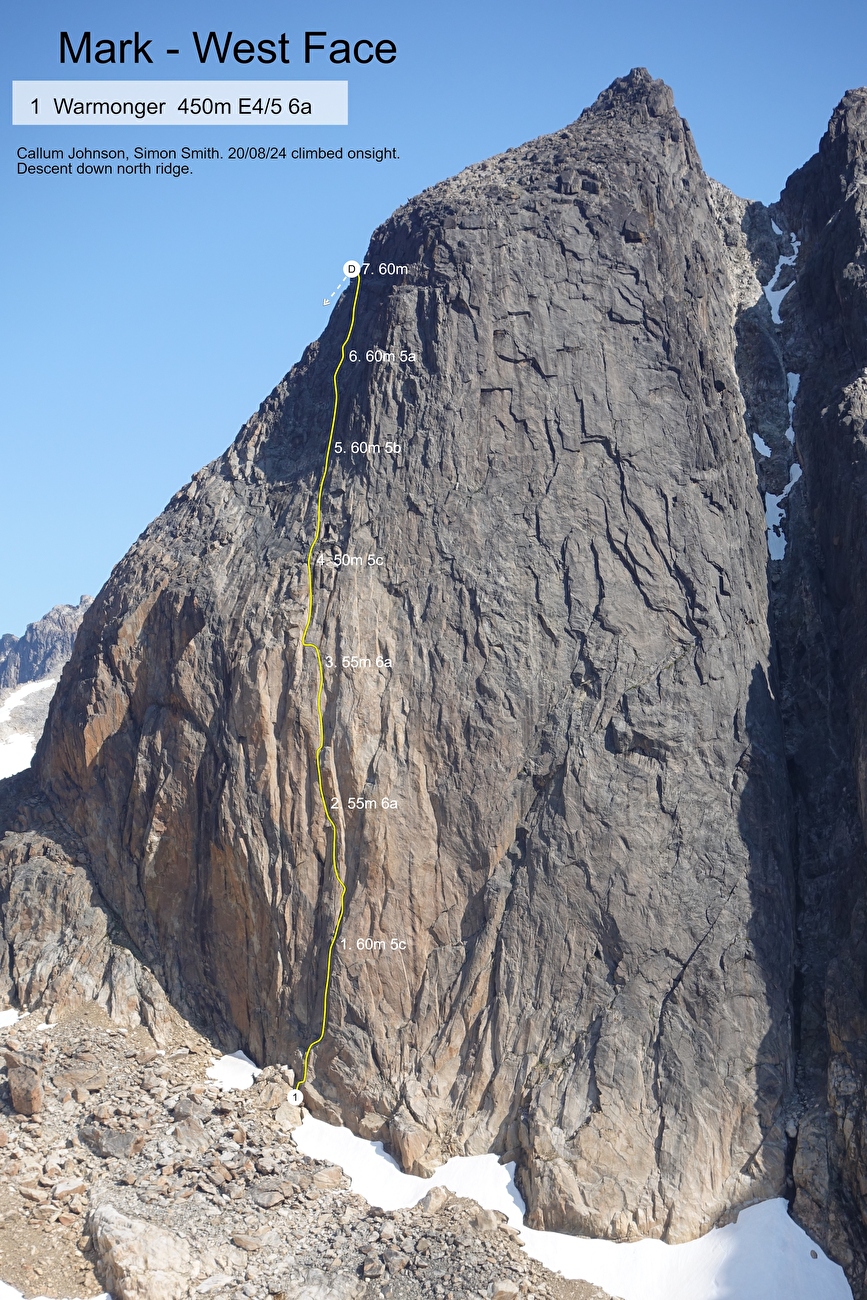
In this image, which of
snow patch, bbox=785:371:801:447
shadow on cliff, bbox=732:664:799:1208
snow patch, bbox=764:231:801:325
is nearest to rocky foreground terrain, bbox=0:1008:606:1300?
shadow on cliff, bbox=732:664:799:1208

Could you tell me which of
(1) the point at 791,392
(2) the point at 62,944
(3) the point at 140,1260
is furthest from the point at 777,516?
(3) the point at 140,1260

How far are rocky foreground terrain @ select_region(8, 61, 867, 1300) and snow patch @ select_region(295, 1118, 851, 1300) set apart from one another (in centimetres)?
40

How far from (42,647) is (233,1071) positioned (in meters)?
73.1

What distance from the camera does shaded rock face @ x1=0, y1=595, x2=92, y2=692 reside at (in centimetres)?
8738

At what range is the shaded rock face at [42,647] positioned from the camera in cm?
8738

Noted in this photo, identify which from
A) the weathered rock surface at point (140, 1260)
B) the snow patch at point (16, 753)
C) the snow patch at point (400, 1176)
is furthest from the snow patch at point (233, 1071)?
the snow patch at point (16, 753)

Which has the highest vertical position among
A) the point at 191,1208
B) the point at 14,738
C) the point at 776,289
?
the point at 776,289

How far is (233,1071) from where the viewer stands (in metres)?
22.5

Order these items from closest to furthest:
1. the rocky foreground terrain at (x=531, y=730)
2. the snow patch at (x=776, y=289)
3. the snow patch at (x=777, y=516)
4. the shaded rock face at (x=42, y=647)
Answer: the rocky foreground terrain at (x=531, y=730) < the snow patch at (x=777, y=516) < the snow patch at (x=776, y=289) < the shaded rock face at (x=42, y=647)

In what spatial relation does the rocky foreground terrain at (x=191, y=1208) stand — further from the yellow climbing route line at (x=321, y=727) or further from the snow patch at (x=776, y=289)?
the snow patch at (x=776, y=289)

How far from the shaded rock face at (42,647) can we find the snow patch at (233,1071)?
6634 cm

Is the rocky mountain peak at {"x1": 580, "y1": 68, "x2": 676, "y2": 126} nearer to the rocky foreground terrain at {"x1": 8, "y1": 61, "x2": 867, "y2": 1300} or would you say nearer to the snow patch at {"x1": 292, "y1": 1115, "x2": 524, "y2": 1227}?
the rocky foreground terrain at {"x1": 8, "y1": 61, "x2": 867, "y2": 1300}

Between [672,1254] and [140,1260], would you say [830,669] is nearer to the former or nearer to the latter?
[672,1254]

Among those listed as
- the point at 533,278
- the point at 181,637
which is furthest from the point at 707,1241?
the point at 533,278
